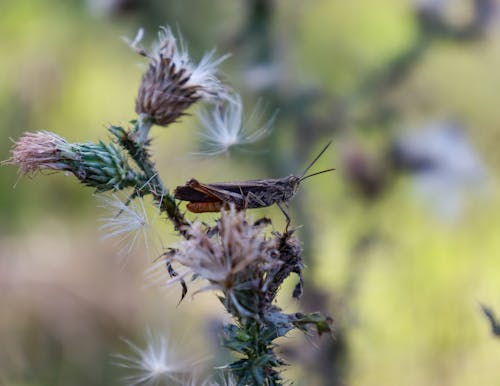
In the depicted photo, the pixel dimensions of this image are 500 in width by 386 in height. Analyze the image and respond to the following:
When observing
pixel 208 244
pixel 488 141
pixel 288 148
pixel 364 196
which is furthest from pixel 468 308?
pixel 208 244

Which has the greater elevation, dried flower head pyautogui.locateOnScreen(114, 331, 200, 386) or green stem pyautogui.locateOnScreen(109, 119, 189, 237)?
green stem pyautogui.locateOnScreen(109, 119, 189, 237)

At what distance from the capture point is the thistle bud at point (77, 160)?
2.44ft

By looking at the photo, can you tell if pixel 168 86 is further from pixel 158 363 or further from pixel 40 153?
pixel 158 363

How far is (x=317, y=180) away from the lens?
2742 millimetres

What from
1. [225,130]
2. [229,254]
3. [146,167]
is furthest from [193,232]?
[225,130]

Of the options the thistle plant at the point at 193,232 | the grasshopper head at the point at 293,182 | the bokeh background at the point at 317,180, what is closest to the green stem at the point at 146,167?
the thistle plant at the point at 193,232

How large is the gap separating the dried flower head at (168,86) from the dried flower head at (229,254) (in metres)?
0.25

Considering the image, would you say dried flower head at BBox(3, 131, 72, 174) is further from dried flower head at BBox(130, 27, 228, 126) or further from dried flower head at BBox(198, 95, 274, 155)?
dried flower head at BBox(198, 95, 274, 155)

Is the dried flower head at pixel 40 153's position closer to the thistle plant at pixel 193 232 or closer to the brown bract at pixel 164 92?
the thistle plant at pixel 193 232

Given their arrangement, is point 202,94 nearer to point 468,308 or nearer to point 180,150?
point 468,308

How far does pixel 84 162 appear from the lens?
758 mm

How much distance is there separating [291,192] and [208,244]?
0.66 feet

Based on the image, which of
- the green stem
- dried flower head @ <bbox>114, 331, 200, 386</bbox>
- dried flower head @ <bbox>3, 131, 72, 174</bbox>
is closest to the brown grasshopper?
the green stem

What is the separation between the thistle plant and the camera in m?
0.66
